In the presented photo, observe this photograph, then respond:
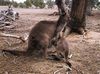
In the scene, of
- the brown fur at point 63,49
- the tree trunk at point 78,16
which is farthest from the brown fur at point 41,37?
the tree trunk at point 78,16

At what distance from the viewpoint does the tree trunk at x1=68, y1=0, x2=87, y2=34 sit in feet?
27.8

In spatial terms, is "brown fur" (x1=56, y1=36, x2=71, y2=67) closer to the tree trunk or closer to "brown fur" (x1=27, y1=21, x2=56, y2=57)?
"brown fur" (x1=27, y1=21, x2=56, y2=57)

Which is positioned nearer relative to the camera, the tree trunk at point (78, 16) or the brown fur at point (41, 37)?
the brown fur at point (41, 37)

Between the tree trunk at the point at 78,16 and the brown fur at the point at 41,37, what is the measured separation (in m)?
3.40

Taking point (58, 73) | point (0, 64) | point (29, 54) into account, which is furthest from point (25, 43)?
point (58, 73)

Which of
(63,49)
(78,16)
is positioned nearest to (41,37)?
(63,49)

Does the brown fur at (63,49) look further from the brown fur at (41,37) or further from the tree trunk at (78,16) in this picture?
the tree trunk at (78,16)

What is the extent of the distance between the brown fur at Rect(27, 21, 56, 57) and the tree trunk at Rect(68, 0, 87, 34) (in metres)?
→ 3.40

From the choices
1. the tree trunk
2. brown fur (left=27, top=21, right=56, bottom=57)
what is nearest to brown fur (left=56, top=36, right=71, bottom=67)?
brown fur (left=27, top=21, right=56, bottom=57)

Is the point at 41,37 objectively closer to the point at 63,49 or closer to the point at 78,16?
A: the point at 63,49

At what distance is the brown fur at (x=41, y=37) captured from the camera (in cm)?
502

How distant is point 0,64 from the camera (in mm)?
4793

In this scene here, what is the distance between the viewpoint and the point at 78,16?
8578 mm

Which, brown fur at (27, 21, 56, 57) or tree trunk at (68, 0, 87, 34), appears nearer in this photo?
brown fur at (27, 21, 56, 57)
